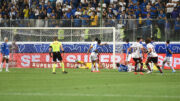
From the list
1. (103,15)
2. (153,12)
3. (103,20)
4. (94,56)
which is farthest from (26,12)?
(153,12)

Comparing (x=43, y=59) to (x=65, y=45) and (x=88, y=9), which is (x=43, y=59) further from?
(x=88, y=9)

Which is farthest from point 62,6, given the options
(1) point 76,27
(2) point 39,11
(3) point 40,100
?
(3) point 40,100

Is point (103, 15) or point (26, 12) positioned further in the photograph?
point (26, 12)

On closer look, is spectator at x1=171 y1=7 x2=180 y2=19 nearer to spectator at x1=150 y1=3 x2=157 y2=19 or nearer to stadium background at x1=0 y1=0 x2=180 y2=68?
stadium background at x1=0 y1=0 x2=180 y2=68

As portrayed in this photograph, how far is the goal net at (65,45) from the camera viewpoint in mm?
31734

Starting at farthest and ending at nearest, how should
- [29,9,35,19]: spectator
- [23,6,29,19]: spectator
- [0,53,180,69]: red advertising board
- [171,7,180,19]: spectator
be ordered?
[23,6,29,19]: spectator, [29,9,35,19]: spectator, [0,53,180,69]: red advertising board, [171,7,180,19]: spectator

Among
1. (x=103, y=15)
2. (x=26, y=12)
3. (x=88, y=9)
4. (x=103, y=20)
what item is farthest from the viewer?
(x=26, y=12)

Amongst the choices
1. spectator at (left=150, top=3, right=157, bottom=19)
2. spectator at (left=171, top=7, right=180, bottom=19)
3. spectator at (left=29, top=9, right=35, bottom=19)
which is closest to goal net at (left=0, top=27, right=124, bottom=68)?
spectator at (left=29, top=9, right=35, bottom=19)

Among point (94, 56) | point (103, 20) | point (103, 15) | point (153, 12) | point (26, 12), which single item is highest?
point (26, 12)

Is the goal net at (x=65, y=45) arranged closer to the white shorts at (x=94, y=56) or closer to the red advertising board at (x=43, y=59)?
the red advertising board at (x=43, y=59)

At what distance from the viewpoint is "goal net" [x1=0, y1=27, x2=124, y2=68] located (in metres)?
31.7

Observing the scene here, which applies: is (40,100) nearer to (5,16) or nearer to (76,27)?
(76,27)

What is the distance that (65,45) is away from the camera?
32.2m

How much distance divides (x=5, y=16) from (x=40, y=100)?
24873mm
